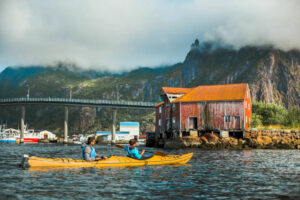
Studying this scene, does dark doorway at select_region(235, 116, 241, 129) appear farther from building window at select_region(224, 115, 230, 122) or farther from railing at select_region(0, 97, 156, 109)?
railing at select_region(0, 97, 156, 109)

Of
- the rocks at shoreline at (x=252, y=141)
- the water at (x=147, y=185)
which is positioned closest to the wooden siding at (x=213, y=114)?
the rocks at shoreline at (x=252, y=141)

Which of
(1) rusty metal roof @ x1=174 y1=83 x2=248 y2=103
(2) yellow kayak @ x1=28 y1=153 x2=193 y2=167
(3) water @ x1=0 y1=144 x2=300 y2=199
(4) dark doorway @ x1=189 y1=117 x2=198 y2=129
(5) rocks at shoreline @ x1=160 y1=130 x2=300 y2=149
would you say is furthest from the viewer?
(4) dark doorway @ x1=189 y1=117 x2=198 y2=129

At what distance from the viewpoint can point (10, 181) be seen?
18391mm

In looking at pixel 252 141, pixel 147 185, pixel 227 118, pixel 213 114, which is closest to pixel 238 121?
pixel 227 118

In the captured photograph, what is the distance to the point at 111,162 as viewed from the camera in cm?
2536

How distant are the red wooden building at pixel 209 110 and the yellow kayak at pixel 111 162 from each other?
34.6 meters

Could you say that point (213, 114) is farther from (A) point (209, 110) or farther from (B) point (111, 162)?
(B) point (111, 162)

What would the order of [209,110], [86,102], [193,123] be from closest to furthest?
1. [209,110]
2. [193,123]
3. [86,102]

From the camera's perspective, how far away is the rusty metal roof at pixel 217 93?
62.7 meters

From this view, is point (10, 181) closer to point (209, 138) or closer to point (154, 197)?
point (154, 197)

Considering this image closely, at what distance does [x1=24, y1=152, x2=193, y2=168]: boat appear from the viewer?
23747 mm

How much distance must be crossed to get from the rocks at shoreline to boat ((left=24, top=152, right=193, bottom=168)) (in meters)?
31.3

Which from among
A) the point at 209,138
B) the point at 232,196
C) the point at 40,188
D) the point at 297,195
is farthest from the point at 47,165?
the point at 209,138

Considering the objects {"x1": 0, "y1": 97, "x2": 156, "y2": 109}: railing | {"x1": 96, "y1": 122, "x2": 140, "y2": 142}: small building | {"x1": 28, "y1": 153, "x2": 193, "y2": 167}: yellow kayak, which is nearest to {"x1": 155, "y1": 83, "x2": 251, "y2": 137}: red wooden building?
{"x1": 28, "y1": 153, "x2": 193, "y2": 167}: yellow kayak
